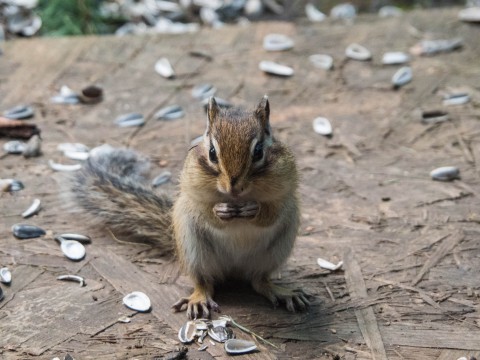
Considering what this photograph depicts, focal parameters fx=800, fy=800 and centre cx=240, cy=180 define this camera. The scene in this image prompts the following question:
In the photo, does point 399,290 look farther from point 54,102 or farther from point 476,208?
point 54,102

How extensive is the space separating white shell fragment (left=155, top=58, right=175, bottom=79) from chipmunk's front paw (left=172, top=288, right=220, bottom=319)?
216 centimetres

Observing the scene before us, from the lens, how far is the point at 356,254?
329 cm

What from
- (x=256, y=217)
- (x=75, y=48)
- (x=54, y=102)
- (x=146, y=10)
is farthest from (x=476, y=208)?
(x=146, y=10)

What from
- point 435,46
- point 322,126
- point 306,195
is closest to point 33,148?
point 306,195

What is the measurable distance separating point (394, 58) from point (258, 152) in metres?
2.59

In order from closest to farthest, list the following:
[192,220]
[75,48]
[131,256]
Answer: [192,220] < [131,256] < [75,48]

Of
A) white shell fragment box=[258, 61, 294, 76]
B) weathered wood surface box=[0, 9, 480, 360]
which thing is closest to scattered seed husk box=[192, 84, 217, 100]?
weathered wood surface box=[0, 9, 480, 360]

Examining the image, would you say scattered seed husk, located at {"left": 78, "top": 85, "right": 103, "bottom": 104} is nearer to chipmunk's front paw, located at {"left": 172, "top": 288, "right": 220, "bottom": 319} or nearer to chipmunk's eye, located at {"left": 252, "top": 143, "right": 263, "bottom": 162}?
chipmunk's front paw, located at {"left": 172, "top": 288, "right": 220, "bottom": 319}

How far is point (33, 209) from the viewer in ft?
11.6

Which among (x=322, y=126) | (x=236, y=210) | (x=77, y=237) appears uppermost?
(x=236, y=210)

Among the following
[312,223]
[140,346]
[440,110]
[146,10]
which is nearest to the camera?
[140,346]

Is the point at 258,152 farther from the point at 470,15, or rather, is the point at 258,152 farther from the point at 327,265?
the point at 470,15

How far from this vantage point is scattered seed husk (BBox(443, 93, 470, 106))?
4.49 metres

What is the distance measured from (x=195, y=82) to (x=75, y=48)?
884 mm
